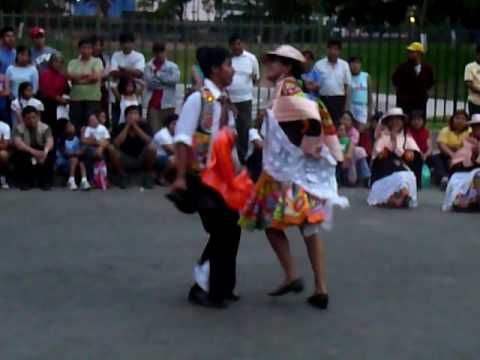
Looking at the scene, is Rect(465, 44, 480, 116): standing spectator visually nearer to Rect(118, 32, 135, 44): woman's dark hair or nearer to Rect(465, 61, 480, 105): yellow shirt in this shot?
Rect(465, 61, 480, 105): yellow shirt

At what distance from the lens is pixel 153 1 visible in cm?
5403

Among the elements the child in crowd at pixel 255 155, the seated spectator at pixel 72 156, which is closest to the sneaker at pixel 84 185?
the seated spectator at pixel 72 156

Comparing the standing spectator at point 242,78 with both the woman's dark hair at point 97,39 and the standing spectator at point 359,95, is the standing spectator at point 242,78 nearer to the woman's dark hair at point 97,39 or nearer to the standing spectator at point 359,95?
the standing spectator at point 359,95

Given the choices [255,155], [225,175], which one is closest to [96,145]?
[255,155]

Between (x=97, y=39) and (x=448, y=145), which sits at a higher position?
(x=97, y=39)

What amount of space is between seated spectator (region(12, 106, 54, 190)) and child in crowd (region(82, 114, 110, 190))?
450mm

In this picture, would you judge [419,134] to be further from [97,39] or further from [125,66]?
[97,39]

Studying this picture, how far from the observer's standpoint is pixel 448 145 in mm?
14133

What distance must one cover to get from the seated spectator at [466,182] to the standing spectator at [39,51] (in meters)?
5.44

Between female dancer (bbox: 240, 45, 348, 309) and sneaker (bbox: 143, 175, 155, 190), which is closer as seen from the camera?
female dancer (bbox: 240, 45, 348, 309)

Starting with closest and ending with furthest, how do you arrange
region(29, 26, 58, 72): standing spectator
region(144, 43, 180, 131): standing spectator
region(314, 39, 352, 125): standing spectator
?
1. region(29, 26, 58, 72): standing spectator
2. region(144, 43, 180, 131): standing spectator
3. region(314, 39, 352, 125): standing spectator

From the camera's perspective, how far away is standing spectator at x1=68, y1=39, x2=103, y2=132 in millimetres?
14039

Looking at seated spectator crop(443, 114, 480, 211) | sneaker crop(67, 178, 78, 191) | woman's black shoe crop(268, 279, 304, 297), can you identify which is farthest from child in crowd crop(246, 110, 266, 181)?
sneaker crop(67, 178, 78, 191)

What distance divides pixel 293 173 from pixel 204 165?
2.11ft
